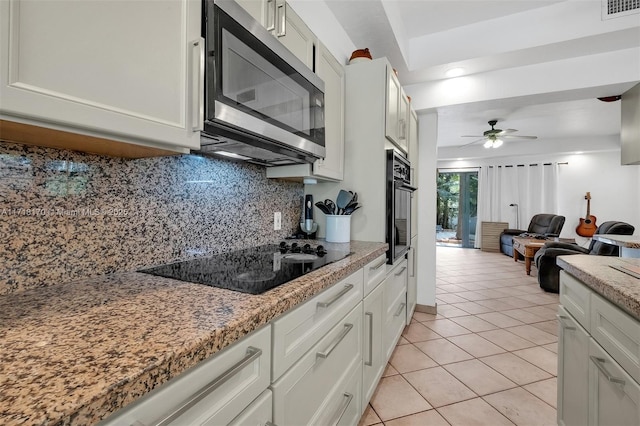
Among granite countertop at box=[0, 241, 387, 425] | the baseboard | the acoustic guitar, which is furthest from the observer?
the acoustic guitar

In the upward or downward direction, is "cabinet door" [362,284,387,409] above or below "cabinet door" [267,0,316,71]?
below

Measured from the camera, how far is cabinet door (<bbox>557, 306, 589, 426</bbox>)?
117 cm

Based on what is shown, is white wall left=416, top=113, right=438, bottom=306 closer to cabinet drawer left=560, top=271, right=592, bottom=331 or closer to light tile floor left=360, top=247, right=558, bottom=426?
light tile floor left=360, top=247, right=558, bottom=426

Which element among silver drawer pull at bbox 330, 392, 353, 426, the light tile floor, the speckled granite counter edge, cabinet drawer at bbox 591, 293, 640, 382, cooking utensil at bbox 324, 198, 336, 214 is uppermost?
cooking utensil at bbox 324, 198, 336, 214

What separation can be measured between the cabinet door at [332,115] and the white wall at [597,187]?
696 centimetres

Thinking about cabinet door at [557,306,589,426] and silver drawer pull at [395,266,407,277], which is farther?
silver drawer pull at [395,266,407,277]

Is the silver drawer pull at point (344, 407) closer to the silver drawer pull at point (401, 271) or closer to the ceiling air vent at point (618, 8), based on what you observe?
the silver drawer pull at point (401, 271)

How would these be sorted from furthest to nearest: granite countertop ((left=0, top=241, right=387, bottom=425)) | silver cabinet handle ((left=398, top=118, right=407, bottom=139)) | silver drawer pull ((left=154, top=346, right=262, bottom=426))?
silver cabinet handle ((left=398, top=118, right=407, bottom=139)) < silver drawer pull ((left=154, top=346, right=262, bottom=426)) < granite countertop ((left=0, top=241, right=387, bottom=425))

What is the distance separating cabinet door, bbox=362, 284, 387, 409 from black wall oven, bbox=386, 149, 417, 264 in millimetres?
353

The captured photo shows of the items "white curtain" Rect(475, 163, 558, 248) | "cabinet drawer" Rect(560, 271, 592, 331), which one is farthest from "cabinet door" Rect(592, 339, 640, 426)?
"white curtain" Rect(475, 163, 558, 248)

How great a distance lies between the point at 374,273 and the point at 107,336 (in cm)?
127

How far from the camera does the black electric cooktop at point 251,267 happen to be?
94 centimetres

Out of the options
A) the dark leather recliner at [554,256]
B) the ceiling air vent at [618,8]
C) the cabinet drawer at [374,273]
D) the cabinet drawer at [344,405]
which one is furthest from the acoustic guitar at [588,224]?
the cabinet drawer at [344,405]

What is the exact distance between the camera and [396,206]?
6.70ft
